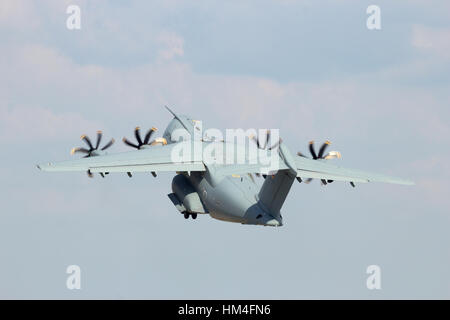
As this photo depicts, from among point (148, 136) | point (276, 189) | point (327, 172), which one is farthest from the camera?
point (148, 136)

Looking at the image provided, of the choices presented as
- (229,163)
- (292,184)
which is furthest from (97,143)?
(292,184)

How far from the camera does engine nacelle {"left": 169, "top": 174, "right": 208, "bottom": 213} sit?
69625 mm

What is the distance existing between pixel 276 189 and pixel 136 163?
899 centimetres

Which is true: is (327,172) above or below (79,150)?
below

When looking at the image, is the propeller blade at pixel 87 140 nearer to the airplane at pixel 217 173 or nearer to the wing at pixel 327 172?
the airplane at pixel 217 173

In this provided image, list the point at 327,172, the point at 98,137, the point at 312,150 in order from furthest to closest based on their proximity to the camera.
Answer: the point at 98,137 → the point at 312,150 → the point at 327,172

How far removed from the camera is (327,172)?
216 feet

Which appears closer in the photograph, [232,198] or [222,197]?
[232,198]

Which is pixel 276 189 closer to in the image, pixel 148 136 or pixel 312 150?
pixel 312 150

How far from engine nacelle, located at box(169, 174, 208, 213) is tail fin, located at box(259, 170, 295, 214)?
23.9 ft

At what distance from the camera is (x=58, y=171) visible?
Result: 62.5m

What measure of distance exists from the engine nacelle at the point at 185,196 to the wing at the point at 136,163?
2410 millimetres

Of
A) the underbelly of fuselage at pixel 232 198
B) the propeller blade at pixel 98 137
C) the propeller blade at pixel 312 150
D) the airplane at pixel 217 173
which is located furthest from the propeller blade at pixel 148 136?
the propeller blade at pixel 312 150

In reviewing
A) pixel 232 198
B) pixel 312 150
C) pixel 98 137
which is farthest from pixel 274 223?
pixel 98 137
